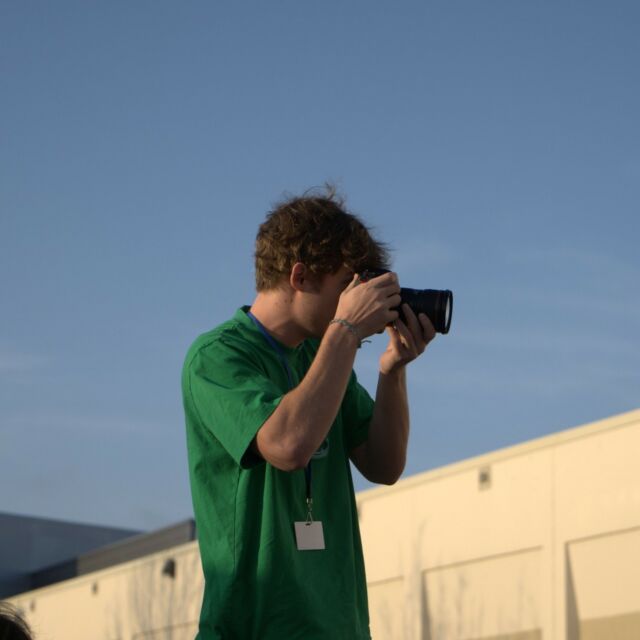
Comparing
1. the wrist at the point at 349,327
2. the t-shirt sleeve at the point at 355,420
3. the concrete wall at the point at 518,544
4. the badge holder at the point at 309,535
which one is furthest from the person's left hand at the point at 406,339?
the concrete wall at the point at 518,544

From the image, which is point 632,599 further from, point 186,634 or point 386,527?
point 186,634

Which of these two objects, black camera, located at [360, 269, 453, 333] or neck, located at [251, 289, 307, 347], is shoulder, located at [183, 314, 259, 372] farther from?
black camera, located at [360, 269, 453, 333]

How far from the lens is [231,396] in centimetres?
296

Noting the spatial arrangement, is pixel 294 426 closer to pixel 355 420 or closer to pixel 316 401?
pixel 316 401

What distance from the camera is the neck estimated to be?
10.5ft

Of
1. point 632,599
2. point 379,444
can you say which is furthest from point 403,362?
point 632,599

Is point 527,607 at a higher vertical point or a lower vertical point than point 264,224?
lower

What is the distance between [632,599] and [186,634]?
8.04 meters

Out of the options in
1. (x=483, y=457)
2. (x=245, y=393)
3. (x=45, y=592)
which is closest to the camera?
(x=245, y=393)

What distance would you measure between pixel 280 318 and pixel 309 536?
20.8 inches

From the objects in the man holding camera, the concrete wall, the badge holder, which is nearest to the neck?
the man holding camera

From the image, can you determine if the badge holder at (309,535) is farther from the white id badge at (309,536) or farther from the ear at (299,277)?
the ear at (299,277)

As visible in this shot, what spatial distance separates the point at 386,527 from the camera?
13.7m

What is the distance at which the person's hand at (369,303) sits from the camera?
118 inches
